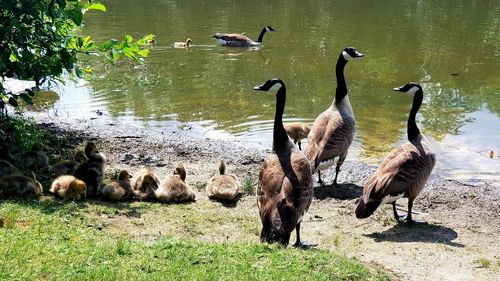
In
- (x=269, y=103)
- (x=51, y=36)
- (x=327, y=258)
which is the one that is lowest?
(x=269, y=103)

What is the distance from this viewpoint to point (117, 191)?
10.1 meters

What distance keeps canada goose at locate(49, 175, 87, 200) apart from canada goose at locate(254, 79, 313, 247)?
3.19 metres

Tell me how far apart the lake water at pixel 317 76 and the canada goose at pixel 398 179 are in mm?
3223

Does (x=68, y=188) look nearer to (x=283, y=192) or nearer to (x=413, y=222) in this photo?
(x=283, y=192)

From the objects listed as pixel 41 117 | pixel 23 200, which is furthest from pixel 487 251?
pixel 41 117

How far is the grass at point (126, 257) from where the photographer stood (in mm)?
6289

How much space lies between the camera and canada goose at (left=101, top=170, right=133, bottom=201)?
10062 millimetres

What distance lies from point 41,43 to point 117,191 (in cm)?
298

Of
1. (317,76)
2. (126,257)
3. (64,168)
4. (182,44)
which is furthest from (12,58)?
(182,44)

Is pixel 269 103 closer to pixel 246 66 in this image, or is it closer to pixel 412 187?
pixel 246 66

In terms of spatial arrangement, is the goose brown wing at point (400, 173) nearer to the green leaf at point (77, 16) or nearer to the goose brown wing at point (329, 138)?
the goose brown wing at point (329, 138)

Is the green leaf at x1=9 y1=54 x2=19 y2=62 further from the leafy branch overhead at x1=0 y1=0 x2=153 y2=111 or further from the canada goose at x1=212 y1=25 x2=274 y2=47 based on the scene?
the canada goose at x1=212 y1=25 x2=274 y2=47

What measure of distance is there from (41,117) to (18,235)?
1067 centimetres

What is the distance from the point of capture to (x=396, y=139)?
15406 millimetres
